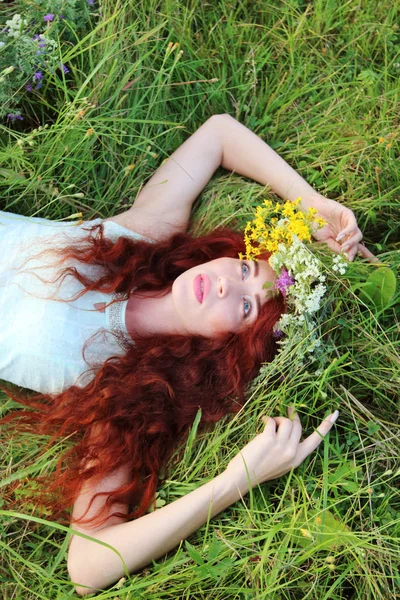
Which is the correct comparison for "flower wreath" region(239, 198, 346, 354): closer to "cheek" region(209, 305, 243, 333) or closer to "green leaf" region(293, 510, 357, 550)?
"cheek" region(209, 305, 243, 333)

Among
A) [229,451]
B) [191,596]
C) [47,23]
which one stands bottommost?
[191,596]

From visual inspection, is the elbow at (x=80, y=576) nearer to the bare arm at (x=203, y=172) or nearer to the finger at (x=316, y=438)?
the finger at (x=316, y=438)

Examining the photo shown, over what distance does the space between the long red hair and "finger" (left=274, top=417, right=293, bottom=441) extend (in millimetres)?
219

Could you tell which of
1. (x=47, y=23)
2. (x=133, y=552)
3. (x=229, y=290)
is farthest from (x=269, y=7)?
(x=133, y=552)

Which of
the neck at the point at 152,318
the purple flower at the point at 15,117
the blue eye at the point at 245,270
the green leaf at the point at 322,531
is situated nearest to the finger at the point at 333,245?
the blue eye at the point at 245,270

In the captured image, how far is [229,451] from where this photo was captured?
100 inches

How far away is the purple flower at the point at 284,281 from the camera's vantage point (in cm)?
238

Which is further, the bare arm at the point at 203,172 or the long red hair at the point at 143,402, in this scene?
the bare arm at the point at 203,172

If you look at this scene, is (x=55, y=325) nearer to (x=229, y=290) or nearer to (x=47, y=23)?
(x=229, y=290)

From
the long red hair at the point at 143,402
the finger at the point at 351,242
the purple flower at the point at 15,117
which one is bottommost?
the long red hair at the point at 143,402

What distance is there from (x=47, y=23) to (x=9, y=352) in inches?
67.2

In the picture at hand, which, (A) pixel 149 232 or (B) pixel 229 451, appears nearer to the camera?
(B) pixel 229 451

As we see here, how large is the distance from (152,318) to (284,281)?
0.66 m

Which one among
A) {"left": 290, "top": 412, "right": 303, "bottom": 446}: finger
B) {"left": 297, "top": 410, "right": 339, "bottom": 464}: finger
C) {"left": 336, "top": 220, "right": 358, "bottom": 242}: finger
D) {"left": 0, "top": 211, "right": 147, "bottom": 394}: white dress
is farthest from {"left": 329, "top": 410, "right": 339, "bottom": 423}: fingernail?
{"left": 0, "top": 211, "right": 147, "bottom": 394}: white dress
